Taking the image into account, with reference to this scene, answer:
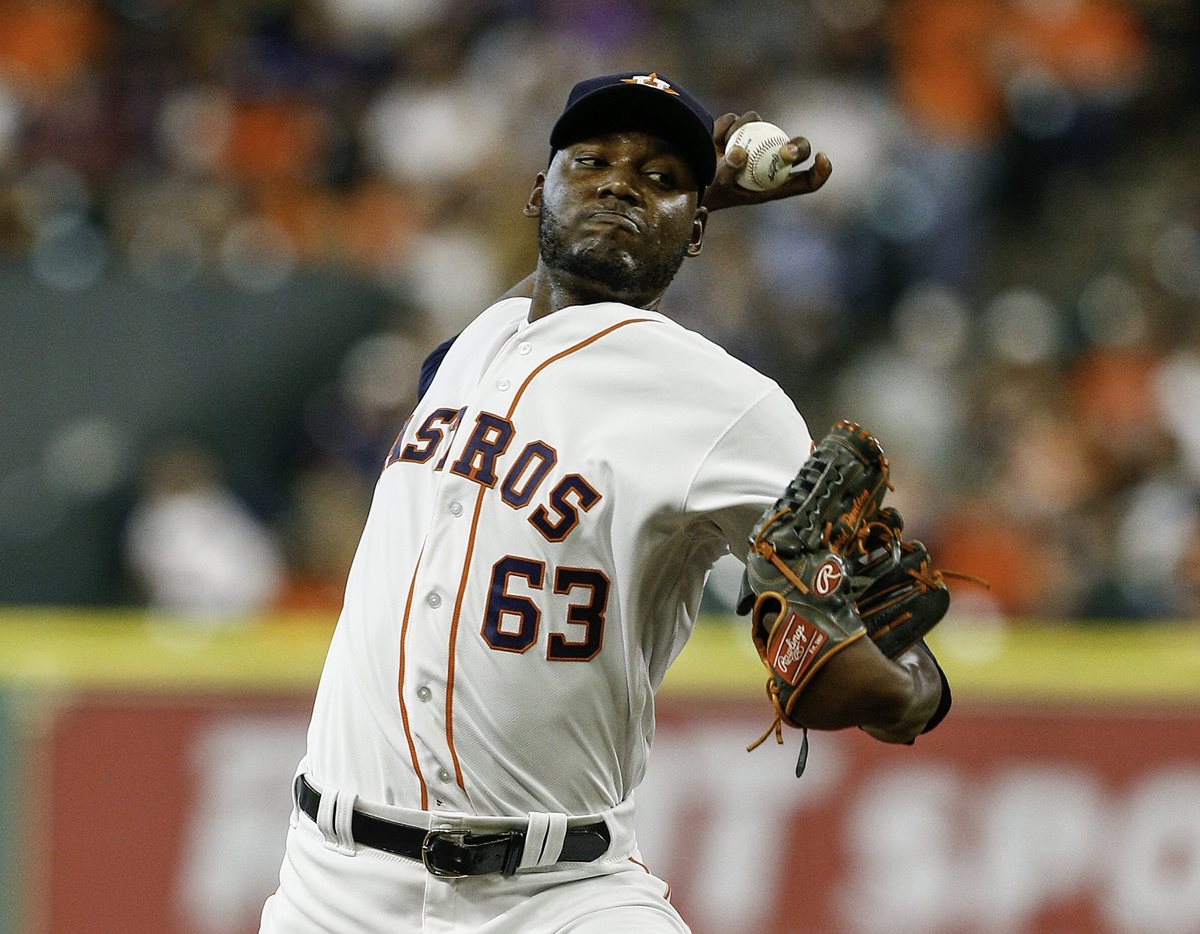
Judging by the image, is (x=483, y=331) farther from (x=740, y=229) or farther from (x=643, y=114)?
(x=740, y=229)

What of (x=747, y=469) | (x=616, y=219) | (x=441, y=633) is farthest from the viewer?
(x=616, y=219)

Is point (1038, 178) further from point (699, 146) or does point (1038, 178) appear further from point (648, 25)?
point (699, 146)

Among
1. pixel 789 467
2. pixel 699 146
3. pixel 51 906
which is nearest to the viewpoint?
pixel 789 467

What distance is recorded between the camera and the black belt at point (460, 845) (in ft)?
10.1

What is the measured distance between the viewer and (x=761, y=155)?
357 cm

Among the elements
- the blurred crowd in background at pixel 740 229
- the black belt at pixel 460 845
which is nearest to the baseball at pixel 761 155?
the black belt at pixel 460 845

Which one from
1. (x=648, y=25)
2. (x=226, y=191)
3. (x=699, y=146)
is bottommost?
(x=699, y=146)

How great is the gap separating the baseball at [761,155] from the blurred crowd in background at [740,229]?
11.8ft

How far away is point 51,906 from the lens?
6.21m

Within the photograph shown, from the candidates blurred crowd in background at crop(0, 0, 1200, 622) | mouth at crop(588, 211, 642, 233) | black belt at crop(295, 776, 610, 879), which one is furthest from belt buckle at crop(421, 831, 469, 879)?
blurred crowd in background at crop(0, 0, 1200, 622)

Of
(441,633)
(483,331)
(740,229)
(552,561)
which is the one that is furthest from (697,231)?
(740,229)

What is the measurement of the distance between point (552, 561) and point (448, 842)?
48 centimetres

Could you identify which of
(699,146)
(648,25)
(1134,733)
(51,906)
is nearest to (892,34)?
(648,25)

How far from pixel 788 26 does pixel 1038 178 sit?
1523 mm
